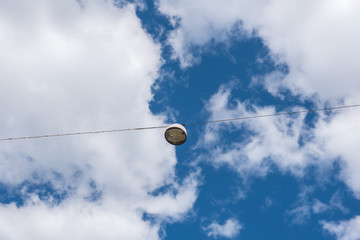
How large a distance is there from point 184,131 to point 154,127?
2.05 metres

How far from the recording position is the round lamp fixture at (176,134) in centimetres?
859

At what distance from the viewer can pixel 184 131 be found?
341 inches

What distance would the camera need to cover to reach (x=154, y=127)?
1038 cm

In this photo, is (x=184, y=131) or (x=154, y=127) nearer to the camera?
(x=184, y=131)

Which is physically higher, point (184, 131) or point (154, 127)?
point (154, 127)

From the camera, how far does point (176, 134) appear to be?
873cm

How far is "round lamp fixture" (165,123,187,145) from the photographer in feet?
28.2
